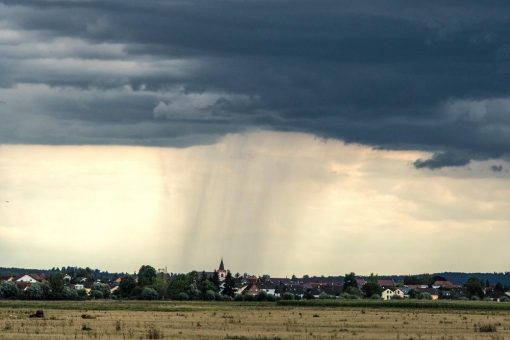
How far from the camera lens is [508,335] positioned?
80.4 meters

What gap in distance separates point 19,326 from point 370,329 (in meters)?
27.2

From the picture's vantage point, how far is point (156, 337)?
234 feet

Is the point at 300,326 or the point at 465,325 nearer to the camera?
the point at 300,326

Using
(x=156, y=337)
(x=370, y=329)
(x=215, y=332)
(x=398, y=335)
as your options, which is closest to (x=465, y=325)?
(x=370, y=329)

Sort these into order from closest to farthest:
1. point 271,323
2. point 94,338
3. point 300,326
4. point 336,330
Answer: point 94,338 < point 336,330 < point 300,326 < point 271,323

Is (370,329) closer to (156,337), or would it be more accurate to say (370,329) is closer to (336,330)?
(336,330)

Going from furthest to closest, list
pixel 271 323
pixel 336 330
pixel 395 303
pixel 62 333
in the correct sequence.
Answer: pixel 395 303 → pixel 271 323 → pixel 336 330 → pixel 62 333

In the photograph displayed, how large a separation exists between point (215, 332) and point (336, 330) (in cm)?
1008

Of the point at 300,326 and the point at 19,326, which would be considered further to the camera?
the point at 300,326

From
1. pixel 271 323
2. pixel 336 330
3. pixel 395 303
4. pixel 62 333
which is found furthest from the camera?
pixel 395 303

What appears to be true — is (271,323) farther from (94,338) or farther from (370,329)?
(94,338)

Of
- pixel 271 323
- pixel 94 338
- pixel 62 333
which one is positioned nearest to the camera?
pixel 94 338

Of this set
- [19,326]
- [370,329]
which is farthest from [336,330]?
[19,326]

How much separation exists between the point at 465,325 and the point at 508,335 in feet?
56.2
